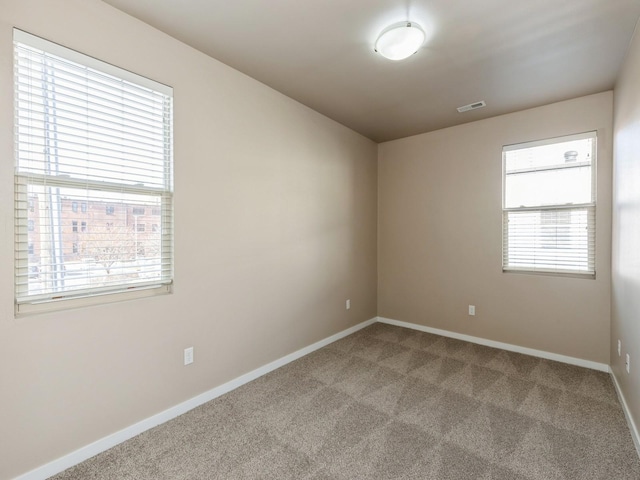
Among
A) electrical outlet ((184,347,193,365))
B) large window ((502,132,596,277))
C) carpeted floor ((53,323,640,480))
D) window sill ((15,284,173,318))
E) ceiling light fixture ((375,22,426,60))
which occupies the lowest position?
carpeted floor ((53,323,640,480))

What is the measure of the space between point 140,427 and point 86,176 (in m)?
1.67

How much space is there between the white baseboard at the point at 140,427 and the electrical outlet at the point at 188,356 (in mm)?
290

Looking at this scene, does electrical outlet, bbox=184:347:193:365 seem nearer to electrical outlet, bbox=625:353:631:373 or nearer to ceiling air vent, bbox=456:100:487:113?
electrical outlet, bbox=625:353:631:373

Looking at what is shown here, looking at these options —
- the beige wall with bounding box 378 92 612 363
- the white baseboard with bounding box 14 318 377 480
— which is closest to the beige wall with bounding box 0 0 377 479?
the white baseboard with bounding box 14 318 377 480

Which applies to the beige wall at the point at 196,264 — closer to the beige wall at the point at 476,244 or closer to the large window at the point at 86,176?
the large window at the point at 86,176

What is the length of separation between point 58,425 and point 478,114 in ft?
14.7

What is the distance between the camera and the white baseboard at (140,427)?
1.69m

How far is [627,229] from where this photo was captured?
7.31ft

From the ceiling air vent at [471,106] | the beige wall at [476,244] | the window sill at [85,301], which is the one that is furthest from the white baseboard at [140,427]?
the ceiling air vent at [471,106]

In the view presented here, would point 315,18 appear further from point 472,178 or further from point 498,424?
point 498,424

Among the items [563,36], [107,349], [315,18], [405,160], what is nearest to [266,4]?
[315,18]

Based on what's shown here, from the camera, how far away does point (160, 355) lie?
85.6 inches

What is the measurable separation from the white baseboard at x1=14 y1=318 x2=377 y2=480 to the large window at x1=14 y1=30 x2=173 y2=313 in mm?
888

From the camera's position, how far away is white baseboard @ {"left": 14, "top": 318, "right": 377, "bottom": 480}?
1.69 meters
